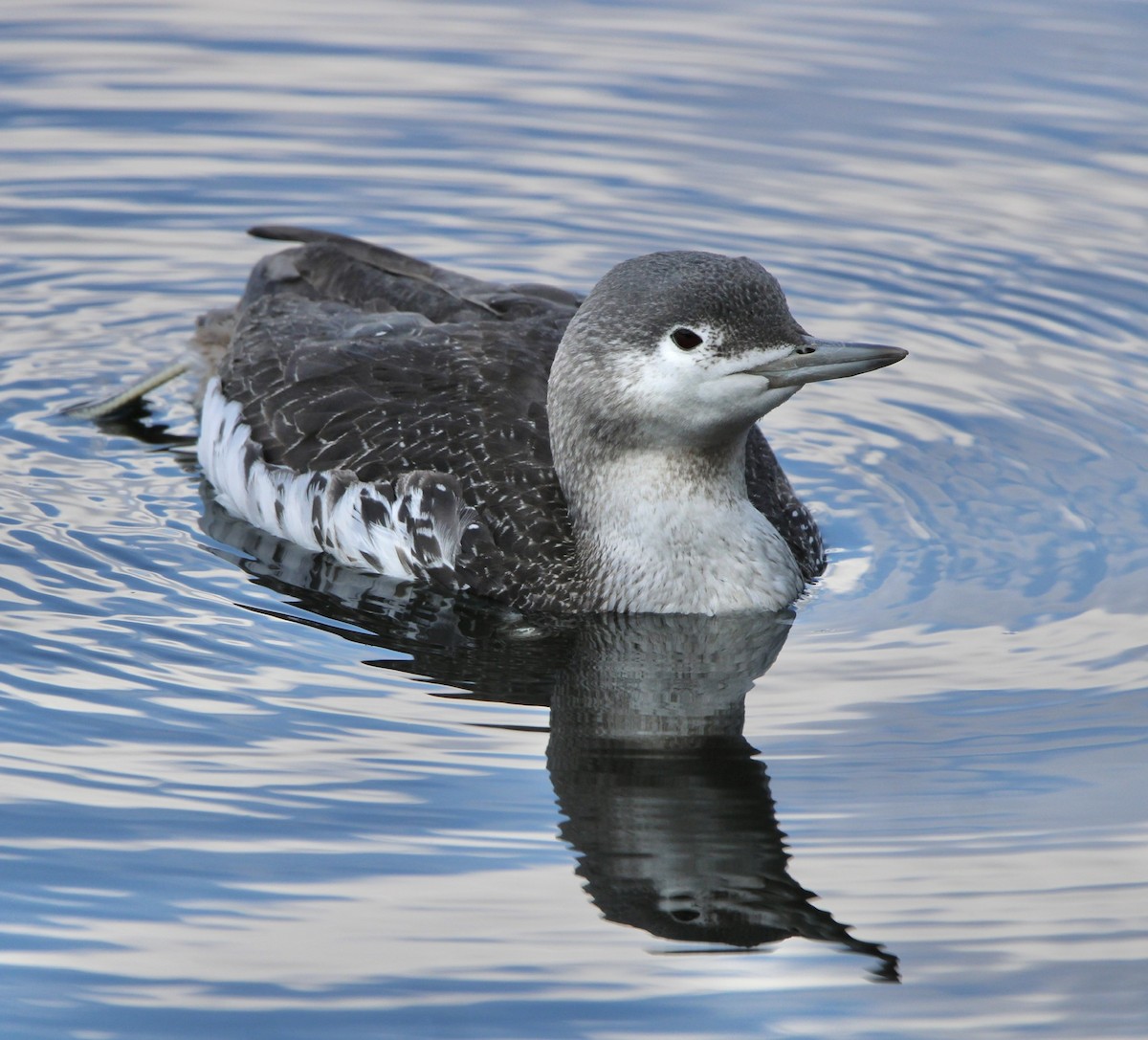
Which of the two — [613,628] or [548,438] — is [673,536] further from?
[548,438]

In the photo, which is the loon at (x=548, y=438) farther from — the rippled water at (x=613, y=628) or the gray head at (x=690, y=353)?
the rippled water at (x=613, y=628)

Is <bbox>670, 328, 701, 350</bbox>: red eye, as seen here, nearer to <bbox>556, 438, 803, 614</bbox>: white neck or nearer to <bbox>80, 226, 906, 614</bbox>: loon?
<bbox>80, 226, 906, 614</bbox>: loon

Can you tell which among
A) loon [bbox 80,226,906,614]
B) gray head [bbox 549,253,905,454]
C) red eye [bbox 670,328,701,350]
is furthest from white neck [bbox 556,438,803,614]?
red eye [bbox 670,328,701,350]

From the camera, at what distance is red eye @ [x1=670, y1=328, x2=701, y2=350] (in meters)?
7.17

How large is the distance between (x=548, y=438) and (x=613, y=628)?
889 mm

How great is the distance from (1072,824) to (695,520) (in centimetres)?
199

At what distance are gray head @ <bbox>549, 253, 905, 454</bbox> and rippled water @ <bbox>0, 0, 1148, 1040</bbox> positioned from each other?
0.84 meters

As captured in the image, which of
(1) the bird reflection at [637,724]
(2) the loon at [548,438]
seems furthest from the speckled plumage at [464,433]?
(1) the bird reflection at [637,724]

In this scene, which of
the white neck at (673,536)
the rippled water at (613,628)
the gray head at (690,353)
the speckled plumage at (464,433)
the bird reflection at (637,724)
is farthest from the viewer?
the white neck at (673,536)

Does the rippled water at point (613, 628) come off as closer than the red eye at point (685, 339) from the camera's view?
Yes

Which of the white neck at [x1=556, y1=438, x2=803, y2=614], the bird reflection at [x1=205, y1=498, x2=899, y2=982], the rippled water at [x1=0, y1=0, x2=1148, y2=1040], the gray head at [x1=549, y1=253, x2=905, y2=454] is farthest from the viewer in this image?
the white neck at [x1=556, y1=438, x2=803, y2=614]

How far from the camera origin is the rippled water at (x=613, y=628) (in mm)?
5523

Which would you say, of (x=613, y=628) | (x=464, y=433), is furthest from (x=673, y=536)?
(x=464, y=433)

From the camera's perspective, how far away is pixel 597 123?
13.0 metres
